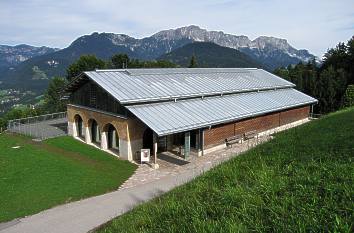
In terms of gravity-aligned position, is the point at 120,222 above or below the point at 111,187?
above

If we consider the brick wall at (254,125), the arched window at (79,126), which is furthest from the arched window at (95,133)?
the brick wall at (254,125)

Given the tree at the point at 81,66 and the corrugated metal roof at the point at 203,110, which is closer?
the corrugated metal roof at the point at 203,110

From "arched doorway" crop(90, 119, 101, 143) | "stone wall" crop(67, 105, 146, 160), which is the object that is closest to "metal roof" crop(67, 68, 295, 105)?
"stone wall" crop(67, 105, 146, 160)

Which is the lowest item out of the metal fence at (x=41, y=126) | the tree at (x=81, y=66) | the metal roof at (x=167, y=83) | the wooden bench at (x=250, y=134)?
the metal fence at (x=41, y=126)

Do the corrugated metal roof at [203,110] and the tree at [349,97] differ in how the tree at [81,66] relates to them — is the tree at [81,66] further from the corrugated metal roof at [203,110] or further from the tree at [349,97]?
the tree at [349,97]

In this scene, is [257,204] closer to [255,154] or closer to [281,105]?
[255,154]

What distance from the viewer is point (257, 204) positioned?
25.0ft

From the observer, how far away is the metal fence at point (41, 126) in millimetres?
35059

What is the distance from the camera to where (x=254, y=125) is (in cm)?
3284

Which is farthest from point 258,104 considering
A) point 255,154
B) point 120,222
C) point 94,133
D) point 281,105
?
point 120,222

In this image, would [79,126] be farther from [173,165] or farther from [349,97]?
[349,97]

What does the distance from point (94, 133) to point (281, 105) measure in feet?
65.8

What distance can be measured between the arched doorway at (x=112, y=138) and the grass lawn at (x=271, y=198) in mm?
18421

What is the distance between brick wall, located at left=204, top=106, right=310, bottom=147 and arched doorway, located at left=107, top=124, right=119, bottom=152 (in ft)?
25.4
